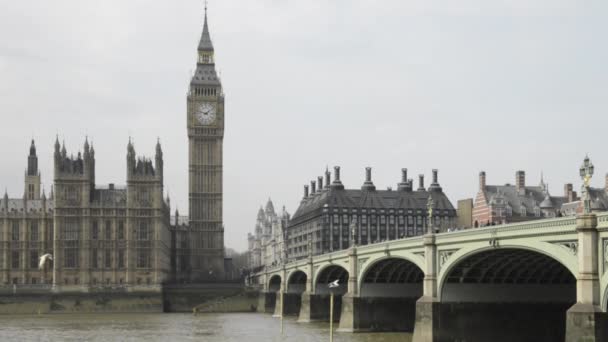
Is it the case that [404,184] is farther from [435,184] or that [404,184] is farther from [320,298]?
[320,298]

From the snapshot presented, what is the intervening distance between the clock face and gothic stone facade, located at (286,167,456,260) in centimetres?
2187

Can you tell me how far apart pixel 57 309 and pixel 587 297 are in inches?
3696

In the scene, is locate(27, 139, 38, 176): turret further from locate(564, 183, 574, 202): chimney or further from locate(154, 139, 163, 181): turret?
locate(564, 183, 574, 202): chimney

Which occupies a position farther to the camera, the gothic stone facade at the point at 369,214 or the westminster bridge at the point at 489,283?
the gothic stone facade at the point at 369,214

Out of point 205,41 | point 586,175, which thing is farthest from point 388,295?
point 205,41

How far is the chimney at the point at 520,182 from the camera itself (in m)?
134

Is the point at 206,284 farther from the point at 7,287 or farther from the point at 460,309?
the point at 460,309

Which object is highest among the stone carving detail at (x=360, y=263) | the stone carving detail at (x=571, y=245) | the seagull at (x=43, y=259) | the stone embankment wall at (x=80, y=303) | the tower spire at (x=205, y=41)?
the tower spire at (x=205, y=41)

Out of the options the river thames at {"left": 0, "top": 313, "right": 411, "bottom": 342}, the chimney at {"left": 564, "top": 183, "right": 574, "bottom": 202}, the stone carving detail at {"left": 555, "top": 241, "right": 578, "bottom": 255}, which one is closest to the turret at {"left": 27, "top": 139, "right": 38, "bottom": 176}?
the river thames at {"left": 0, "top": 313, "right": 411, "bottom": 342}

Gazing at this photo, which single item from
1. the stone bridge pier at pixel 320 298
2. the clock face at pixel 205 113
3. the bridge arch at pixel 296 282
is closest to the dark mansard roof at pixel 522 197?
the bridge arch at pixel 296 282

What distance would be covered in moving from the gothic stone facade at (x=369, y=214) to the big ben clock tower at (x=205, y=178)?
15.0 metres

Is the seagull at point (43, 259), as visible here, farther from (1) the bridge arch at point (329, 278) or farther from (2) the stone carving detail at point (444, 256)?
(2) the stone carving detail at point (444, 256)

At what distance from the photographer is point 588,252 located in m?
43.0

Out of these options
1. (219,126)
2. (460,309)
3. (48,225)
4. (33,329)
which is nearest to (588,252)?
(460,309)
